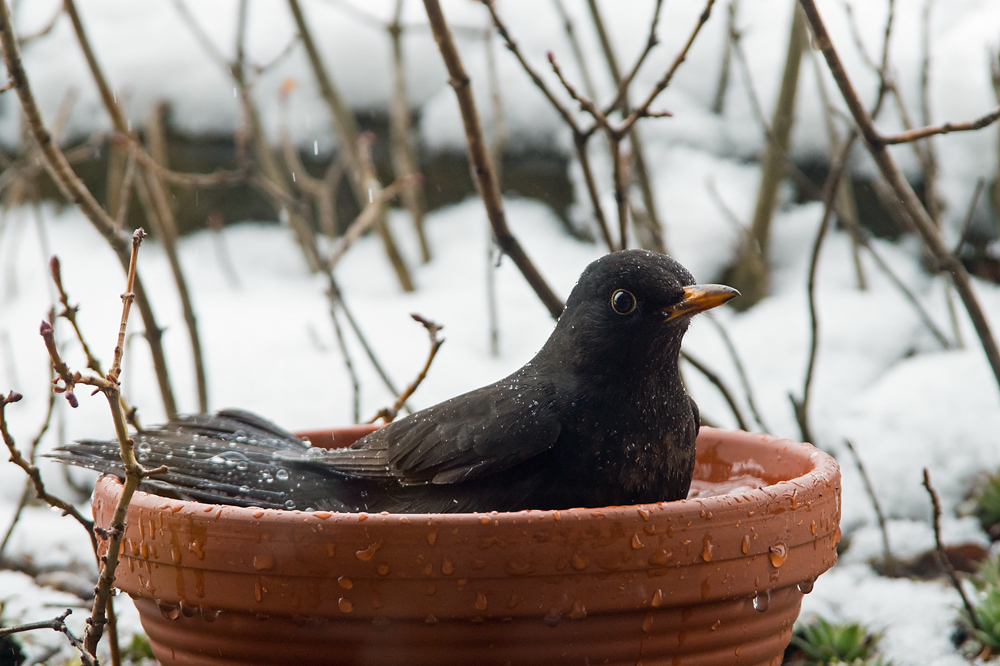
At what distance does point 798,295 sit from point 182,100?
387 centimetres

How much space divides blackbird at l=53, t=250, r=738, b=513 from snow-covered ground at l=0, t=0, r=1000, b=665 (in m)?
1.14

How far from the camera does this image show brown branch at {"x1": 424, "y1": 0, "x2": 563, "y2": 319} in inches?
90.7

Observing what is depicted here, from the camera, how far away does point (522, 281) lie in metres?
5.13

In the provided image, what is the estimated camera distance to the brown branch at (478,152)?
7.56ft

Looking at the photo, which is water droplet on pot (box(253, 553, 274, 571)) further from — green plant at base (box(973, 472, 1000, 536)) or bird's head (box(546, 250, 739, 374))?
green plant at base (box(973, 472, 1000, 536))

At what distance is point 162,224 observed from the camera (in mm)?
3510

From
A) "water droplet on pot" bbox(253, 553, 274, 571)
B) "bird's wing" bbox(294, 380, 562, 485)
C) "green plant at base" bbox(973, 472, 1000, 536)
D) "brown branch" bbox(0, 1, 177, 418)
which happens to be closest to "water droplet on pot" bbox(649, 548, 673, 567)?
"bird's wing" bbox(294, 380, 562, 485)

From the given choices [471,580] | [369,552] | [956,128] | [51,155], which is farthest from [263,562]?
[956,128]

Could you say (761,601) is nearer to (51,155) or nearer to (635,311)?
(635,311)

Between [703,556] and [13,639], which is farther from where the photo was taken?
[13,639]

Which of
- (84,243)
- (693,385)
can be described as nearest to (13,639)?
(693,385)

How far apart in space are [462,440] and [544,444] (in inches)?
6.7

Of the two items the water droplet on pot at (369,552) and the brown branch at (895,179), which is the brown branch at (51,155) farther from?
the brown branch at (895,179)

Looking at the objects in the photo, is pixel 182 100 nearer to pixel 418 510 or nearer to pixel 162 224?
pixel 162 224
